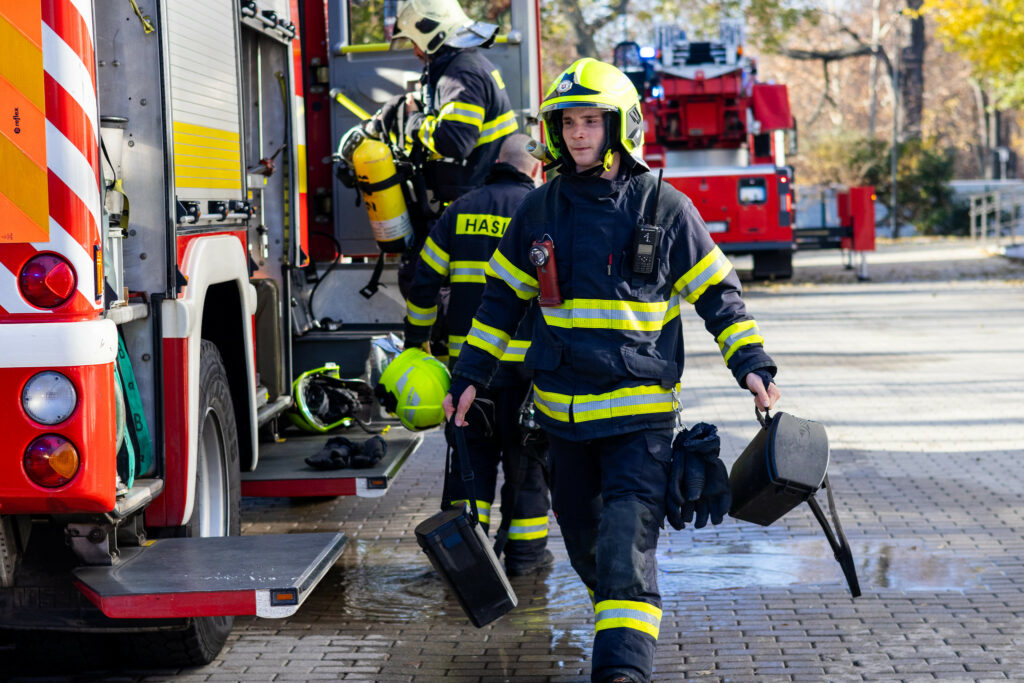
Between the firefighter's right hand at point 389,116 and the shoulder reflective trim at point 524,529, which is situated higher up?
the firefighter's right hand at point 389,116

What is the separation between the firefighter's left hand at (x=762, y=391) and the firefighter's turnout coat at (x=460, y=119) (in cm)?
272

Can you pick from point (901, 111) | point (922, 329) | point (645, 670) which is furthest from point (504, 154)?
point (901, 111)

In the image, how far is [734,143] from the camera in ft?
67.1

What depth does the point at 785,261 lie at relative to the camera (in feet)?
65.9

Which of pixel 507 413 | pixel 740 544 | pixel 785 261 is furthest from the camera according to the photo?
pixel 785 261

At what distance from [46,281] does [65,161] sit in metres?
0.32

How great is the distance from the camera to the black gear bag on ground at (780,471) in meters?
3.98

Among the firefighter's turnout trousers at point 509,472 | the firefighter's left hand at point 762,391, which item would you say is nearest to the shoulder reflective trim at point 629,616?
the firefighter's left hand at point 762,391

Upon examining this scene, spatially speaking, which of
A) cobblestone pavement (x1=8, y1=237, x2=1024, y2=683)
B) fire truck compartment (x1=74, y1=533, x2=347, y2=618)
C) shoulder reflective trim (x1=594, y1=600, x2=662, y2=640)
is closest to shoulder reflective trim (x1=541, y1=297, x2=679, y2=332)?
shoulder reflective trim (x1=594, y1=600, x2=662, y2=640)

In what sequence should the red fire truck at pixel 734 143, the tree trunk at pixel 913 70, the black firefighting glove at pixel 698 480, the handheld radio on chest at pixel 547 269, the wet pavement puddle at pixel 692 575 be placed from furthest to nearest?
the tree trunk at pixel 913 70, the red fire truck at pixel 734 143, the wet pavement puddle at pixel 692 575, the handheld radio on chest at pixel 547 269, the black firefighting glove at pixel 698 480

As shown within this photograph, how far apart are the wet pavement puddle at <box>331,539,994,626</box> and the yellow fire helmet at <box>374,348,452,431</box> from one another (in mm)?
674

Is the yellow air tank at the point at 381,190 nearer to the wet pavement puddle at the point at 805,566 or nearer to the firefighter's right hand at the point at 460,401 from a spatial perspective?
the wet pavement puddle at the point at 805,566

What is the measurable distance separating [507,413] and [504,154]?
1105 mm

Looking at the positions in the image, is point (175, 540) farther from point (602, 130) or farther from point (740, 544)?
point (740, 544)
